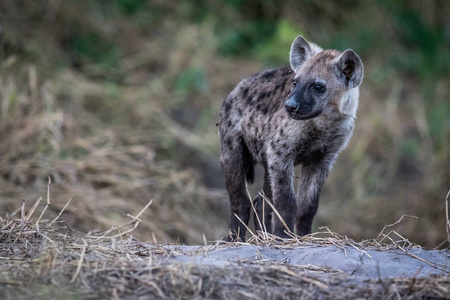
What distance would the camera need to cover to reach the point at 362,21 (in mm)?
12102

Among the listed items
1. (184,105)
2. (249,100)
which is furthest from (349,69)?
(184,105)

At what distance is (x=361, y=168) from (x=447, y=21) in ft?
13.1

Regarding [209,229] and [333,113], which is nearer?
[333,113]

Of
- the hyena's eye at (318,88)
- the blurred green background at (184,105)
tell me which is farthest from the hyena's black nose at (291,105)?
the blurred green background at (184,105)

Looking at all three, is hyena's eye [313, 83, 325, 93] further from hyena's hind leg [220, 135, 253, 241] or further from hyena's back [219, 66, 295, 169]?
hyena's hind leg [220, 135, 253, 241]

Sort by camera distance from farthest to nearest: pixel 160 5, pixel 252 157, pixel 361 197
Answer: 1. pixel 160 5
2. pixel 361 197
3. pixel 252 157

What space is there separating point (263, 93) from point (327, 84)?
2.16 ft

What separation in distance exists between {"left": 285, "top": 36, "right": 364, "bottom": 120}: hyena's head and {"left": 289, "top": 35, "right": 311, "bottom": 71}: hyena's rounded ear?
0.10 m

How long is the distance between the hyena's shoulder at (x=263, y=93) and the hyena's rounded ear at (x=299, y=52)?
0.12 metres

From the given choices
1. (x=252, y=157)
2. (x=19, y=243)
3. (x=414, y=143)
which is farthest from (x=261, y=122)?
(x=414, y=143)

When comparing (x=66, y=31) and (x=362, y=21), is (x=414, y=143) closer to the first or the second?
(x=362, y=21)

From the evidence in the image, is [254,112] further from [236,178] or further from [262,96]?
[236,178]

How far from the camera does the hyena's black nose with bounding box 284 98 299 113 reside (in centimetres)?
482

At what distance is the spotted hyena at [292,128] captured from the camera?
5074mm
